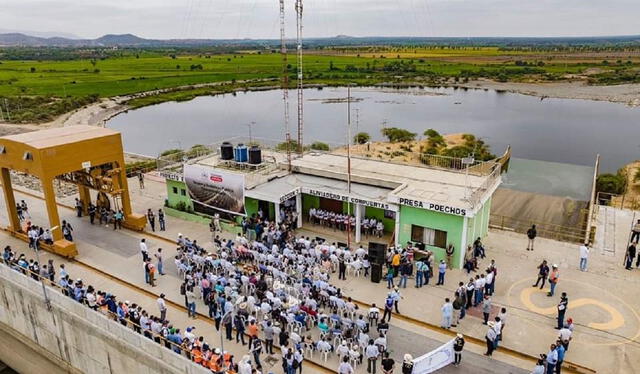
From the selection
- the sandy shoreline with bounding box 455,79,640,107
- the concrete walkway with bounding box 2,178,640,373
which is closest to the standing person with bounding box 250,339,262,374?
the concrete walkway with bounding box 2,178,640,373

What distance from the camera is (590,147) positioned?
68.3 m

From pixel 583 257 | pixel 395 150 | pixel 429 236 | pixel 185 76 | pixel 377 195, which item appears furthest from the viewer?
pixel 185 76

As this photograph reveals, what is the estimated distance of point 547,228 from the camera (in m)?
30.8

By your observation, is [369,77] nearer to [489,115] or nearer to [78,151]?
[489,115]

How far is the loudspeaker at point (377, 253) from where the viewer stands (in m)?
20.1

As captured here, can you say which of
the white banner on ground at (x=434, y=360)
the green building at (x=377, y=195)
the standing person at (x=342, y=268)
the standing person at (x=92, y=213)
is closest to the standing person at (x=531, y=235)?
the green building at (x=377, y=195)

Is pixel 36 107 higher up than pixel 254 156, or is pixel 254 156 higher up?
pixel 254 156

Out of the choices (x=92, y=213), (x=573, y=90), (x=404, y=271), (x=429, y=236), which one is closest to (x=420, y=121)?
(x=573, y=90)

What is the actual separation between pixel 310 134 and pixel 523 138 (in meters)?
31.9

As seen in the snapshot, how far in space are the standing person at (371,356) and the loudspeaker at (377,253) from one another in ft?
18.6

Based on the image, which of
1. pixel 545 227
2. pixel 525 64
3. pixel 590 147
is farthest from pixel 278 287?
pixel 525 64

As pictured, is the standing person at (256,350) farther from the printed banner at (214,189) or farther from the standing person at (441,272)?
the printed banner at (214,189)

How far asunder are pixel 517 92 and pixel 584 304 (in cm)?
10854

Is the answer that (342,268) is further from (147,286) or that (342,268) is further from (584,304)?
(584,304)
